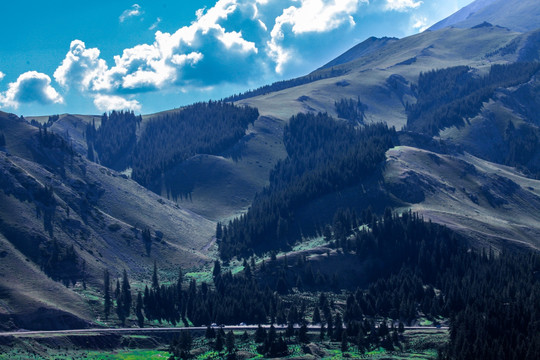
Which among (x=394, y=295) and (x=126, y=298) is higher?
(x=126, y=298)

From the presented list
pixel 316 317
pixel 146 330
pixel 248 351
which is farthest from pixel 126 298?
pixel 316 317

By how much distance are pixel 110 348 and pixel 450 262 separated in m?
98.4

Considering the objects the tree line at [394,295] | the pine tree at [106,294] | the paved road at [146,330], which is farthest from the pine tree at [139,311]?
the paved road at [146,330]

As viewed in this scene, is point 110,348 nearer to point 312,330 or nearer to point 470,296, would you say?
point 312,330

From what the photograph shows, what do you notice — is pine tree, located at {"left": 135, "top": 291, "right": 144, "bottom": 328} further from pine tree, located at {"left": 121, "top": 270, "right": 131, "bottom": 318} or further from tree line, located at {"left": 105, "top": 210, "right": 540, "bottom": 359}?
pine tree, located at {"left": 121, "top": 270, "right": 131, "bottom": 318}

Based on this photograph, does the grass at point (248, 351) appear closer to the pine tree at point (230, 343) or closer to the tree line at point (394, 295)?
the pine tree at point (230, 343)

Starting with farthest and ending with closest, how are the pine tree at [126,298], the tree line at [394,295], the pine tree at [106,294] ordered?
the pine tree at [126,298], the pine tree at [106,294], the tree line at [394,295]

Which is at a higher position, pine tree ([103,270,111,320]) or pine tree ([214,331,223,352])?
pine tree ([103,270,111,320])

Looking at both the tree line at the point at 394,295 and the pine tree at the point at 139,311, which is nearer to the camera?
the tree line at the point at 394,295

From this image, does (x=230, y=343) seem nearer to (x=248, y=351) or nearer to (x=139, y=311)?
(x=248, y=351)

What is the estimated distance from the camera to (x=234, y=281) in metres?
174

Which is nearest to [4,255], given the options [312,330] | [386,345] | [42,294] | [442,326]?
[42,294]

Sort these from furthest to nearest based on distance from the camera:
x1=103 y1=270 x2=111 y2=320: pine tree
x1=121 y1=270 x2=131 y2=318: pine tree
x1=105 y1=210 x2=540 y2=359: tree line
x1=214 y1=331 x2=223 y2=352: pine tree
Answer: x1=121 y1=270 x2=131 y2=318: pine tree
x1=103 y1=270 x2=111 y2=320: pine tree
x1=214 y1=331 x2=223 y2=352: pine tree
x1=105 y1=210 x2=540 y2=359: tree line

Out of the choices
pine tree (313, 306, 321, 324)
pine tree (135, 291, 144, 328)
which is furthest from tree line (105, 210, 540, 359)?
pine tree (135, 291, 144, 328)
